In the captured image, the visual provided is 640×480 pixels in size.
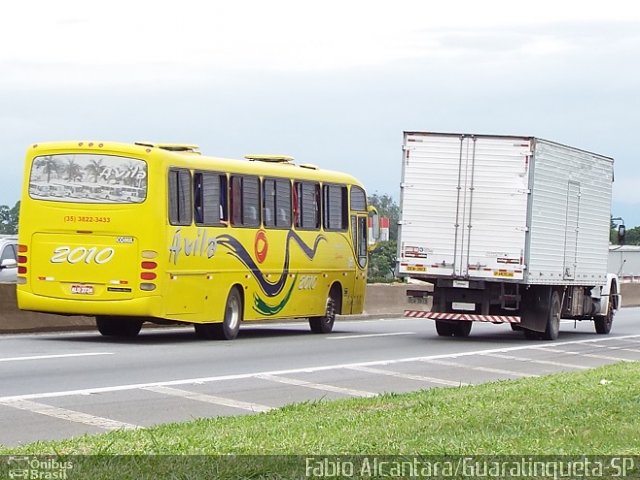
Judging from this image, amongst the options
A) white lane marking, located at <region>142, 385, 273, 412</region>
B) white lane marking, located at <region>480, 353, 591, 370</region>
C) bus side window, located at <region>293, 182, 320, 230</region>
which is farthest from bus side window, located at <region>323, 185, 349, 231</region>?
white lane marking, located at <region>142, 385, 273, 412</region>

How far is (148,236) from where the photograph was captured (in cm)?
2377

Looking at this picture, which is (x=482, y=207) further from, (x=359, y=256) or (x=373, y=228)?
(x=373, y=228)

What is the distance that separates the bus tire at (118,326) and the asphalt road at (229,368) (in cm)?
22

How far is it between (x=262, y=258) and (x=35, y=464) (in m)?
18.5

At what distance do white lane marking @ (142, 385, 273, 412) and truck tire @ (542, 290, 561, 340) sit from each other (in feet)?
48.3

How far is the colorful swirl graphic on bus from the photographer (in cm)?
2628

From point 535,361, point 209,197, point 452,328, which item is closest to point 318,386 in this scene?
point 535,361

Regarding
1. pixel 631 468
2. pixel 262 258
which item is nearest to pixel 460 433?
pixel 631 468

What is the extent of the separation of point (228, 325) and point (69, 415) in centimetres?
1278

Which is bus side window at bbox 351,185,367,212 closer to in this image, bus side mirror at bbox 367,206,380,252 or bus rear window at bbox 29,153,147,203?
bus side mirror at bbox 367,206,380,252

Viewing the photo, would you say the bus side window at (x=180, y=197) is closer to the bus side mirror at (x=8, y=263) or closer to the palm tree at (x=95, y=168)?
the palm tree at (x=95, y=168)

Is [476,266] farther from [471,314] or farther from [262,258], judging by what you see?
[262,258]

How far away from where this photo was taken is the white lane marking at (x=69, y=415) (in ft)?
42.0

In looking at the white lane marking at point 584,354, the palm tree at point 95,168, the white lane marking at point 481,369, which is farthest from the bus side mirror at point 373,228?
the white lane marking at point 481,369
